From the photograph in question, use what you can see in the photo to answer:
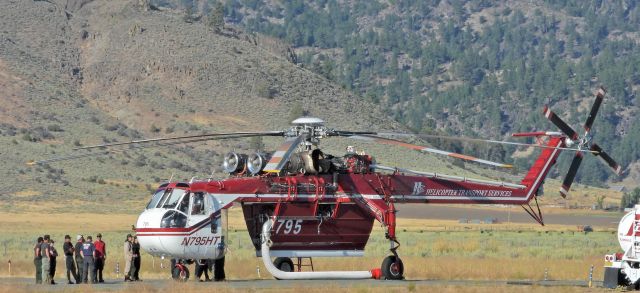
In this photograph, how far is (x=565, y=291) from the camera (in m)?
37.9

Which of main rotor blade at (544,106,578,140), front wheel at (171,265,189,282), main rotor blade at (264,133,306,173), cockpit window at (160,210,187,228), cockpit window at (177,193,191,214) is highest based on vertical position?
main rotor blade at (544,106,578,140)

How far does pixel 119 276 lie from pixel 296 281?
6.63m

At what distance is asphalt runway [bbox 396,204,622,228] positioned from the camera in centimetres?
11188

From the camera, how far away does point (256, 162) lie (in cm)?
4169

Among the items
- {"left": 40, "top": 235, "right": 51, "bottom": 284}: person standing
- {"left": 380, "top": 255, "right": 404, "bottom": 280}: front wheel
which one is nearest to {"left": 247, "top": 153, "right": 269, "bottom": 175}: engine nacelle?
{"left": 380, "top": 255, "right": 404, "bottom": 280}: front wheel

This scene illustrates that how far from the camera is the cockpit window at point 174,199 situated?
132ft

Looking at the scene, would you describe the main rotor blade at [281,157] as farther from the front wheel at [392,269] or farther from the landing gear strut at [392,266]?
the front wheel at [392,269]

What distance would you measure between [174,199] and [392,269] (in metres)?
7.07

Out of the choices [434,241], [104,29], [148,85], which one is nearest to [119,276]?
[434,241]

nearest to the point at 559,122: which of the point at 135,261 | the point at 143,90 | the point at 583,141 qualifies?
the point at 583,141

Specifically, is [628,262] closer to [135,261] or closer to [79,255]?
[135,261]

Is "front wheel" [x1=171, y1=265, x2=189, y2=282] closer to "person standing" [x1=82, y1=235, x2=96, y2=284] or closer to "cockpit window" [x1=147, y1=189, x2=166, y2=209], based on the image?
"cockpit window" [x1=147, y1=189, x2=166, y2=209]

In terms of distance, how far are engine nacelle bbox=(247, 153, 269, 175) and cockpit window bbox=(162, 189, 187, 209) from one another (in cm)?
235

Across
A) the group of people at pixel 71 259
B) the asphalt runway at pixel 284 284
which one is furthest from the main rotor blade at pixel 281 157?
the group of people at pixel 71 259
